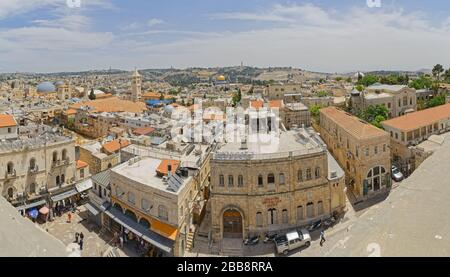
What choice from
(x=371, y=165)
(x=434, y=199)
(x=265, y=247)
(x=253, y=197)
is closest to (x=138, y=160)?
(x=253, y=197)

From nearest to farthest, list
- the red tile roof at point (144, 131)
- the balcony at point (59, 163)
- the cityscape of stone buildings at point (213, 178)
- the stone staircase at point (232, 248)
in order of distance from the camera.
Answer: the stone staircase at point (232, 248) < the cityscape of stone buildings at point (213, 178) < the balcony at point (59, 163) < the red tile roof at point (144, 131)

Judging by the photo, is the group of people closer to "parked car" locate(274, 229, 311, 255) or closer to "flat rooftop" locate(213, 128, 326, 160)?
"flat rooftop" locate(213, 128, 326, 160)

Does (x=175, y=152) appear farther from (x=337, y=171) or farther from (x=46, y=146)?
(x=337, y=171)

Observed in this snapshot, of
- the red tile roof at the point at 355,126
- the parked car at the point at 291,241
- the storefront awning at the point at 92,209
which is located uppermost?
the red tile roof at the point at 355,126

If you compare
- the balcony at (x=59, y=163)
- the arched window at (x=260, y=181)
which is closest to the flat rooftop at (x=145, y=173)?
the arched window at (x=260, y=181)

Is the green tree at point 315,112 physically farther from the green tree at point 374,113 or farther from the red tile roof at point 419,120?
the red tile roof at point 419,120

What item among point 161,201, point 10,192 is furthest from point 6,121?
point 161,201
